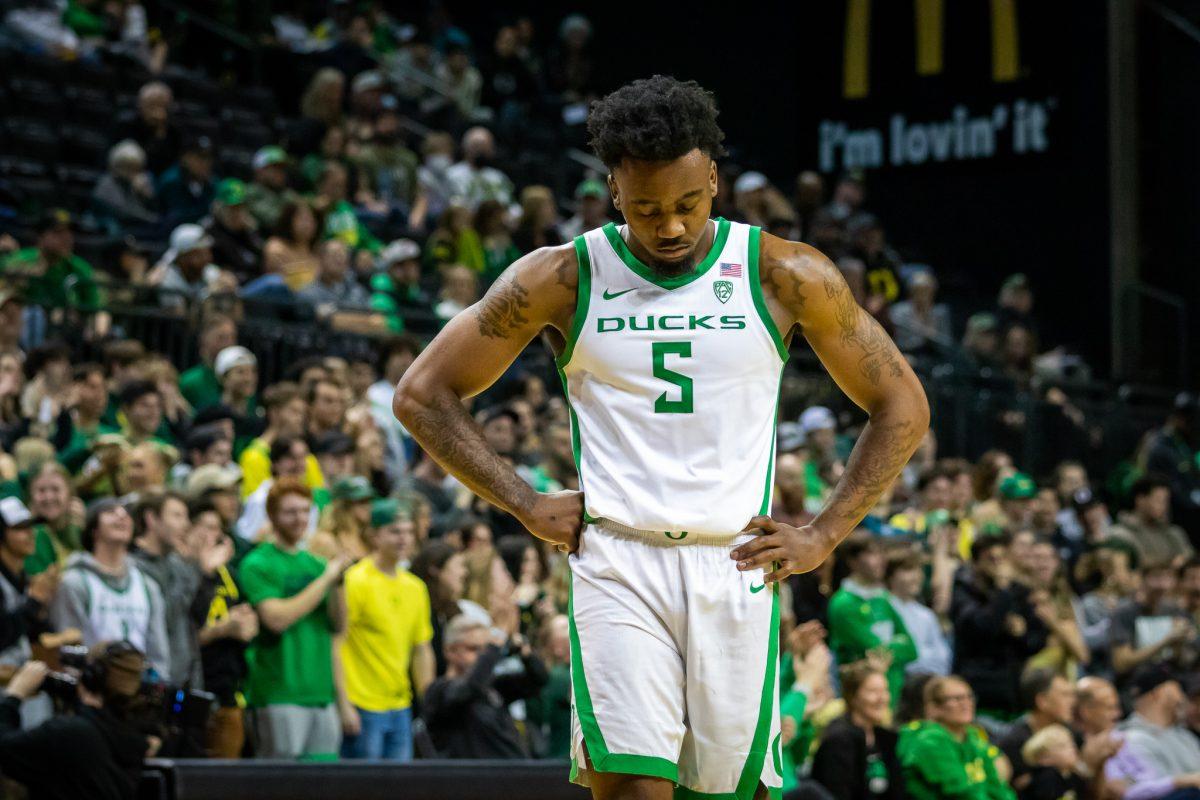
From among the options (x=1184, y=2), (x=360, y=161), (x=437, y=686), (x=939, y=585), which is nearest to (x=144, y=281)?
(x=360, y=161)

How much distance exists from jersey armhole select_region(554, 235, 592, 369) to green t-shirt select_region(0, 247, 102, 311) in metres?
7.53

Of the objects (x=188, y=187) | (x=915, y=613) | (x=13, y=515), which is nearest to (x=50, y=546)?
(x=13, y=515)

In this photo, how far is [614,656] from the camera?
4355 mm

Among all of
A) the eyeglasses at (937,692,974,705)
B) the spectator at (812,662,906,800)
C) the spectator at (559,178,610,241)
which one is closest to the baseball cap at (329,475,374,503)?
the spectator at (812,662,906,800)

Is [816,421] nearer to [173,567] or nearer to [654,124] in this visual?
[173,567]

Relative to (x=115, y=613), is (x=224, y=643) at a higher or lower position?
lower

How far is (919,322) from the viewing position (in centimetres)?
1803

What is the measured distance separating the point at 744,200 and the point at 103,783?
10863mm

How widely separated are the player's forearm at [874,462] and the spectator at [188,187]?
392 inches

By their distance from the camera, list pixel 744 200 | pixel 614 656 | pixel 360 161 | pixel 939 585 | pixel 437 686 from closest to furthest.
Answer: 1. pixel 614 656
2. pixel 437 686
3. pixel 939 585
4. pixel 360 161
5. pixel 744 200

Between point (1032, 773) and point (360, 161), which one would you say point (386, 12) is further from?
point (1032, 773)

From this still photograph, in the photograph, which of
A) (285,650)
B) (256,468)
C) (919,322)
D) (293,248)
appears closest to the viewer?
(285,650)

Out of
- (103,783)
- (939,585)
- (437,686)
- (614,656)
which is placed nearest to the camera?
(614,656)

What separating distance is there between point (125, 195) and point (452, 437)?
1005cm
